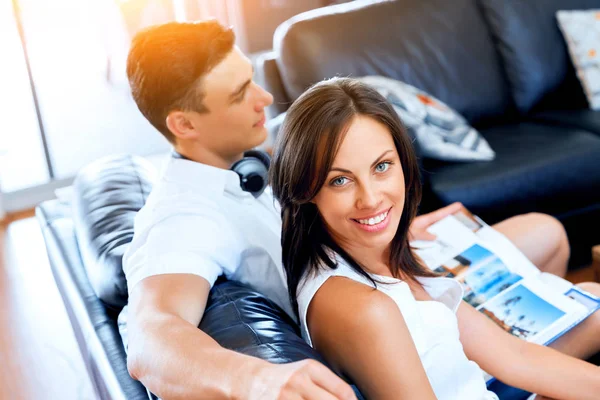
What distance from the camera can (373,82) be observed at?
253cm

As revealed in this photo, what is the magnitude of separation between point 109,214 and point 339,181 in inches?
27.7

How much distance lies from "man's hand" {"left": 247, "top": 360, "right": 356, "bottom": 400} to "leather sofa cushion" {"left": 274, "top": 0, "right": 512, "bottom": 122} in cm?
201

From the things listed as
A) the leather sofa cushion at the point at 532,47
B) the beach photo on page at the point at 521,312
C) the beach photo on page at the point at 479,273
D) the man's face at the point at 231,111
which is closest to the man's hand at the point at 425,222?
the beach photo on page at the point at 479,273

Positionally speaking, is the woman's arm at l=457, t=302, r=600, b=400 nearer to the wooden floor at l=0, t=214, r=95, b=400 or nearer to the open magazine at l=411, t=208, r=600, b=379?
the open magazine at l=411, t=208, r=600, b=379

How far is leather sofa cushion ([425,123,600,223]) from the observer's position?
2359 millimetres

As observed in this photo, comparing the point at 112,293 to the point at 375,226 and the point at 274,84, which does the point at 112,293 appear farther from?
the point at 274,84

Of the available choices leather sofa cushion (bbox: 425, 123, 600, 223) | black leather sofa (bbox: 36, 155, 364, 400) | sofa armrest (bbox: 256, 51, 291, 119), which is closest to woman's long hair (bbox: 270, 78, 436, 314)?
black leather sofa (bbox: 36, 155, 364, 400)

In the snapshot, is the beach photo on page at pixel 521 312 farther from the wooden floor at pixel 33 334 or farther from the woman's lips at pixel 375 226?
the wooden floor at pixel 33 334

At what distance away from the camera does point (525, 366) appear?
132cm

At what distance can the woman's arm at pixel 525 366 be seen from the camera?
1.31 metres

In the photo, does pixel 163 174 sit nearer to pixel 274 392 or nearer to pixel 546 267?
pixel 274 392

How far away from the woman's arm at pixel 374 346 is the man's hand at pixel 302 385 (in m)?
0.23

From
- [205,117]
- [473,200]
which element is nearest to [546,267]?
[473,200]

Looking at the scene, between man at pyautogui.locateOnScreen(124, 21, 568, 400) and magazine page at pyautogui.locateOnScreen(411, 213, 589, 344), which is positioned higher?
man at pyautogui.locateOnScreen(124, 21, 568, 400)
